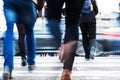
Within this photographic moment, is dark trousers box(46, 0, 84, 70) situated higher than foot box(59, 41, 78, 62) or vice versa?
dark trousers box(46, 0, 84, 70)

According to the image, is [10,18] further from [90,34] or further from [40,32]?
[40,32]

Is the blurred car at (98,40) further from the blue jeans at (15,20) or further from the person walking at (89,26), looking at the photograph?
the blue jeans at (15,20)

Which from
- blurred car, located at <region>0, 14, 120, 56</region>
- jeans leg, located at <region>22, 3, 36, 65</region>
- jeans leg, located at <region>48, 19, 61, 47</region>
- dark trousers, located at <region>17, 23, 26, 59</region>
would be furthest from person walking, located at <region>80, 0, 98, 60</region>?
jeans leg, located at <region>48, 19, 61, 47</region>

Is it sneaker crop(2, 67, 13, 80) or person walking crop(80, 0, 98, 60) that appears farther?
person walking crop(80, 0, 98, 60)

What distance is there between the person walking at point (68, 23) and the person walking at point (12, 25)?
67 centimetres

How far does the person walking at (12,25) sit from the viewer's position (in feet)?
18.0

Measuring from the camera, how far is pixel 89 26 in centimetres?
1055

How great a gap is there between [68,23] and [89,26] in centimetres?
555

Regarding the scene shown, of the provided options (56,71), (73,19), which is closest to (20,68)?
(56,71)

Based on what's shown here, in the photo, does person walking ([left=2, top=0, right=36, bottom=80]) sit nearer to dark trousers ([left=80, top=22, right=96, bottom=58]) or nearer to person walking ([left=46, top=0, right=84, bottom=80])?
person walking ([left=46, top=0, right=84, bottom=80])

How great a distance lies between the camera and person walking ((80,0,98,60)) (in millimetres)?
10273

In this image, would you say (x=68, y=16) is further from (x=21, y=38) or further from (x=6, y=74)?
(x=21, y=38)

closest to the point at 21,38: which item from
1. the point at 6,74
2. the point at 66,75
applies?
the point at 6,74

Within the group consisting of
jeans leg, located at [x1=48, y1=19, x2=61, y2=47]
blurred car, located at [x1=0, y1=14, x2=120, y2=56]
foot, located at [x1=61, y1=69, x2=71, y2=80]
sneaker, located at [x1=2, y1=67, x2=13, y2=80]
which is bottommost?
blurred car, located at [x1=0, y1=14, x2=120, y2=56]
